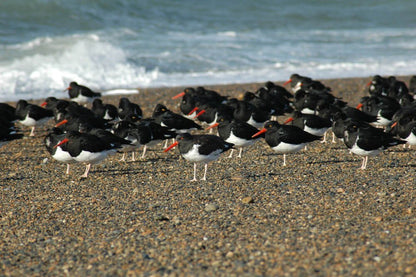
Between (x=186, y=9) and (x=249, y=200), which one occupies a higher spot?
(x=186, y=9)

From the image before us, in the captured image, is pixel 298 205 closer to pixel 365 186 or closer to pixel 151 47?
pixel 365 186

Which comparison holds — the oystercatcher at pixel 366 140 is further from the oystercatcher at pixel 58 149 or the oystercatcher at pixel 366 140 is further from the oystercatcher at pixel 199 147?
the oystercatcher at pixel 58 149

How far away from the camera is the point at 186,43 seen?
29.2 meters

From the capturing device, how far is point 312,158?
34.9 ft

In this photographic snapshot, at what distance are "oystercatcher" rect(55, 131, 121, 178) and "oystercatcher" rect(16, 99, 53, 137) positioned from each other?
154 inches

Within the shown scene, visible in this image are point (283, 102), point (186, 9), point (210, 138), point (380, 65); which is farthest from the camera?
point (186, 9)

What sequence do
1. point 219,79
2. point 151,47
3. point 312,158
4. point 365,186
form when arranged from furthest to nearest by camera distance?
1. point 151,47
2. point 219,79
3. point 312,158
4. point 365,186

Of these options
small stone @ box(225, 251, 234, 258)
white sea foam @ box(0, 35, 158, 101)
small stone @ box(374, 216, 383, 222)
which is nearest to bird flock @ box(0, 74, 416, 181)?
small stone @ box(374, 216, 383, 222)

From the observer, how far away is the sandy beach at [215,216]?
5.79 metres

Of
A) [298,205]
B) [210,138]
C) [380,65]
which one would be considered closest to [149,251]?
[298,205]

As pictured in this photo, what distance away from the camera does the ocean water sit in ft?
73.8

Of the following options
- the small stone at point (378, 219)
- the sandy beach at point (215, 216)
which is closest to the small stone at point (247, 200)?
the sandy beach at point (215, 216)

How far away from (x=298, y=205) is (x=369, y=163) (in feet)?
9.79

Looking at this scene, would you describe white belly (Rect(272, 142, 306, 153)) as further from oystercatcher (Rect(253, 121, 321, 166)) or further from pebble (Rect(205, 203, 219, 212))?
pebble (Rect(205, 203, 219, 212))
